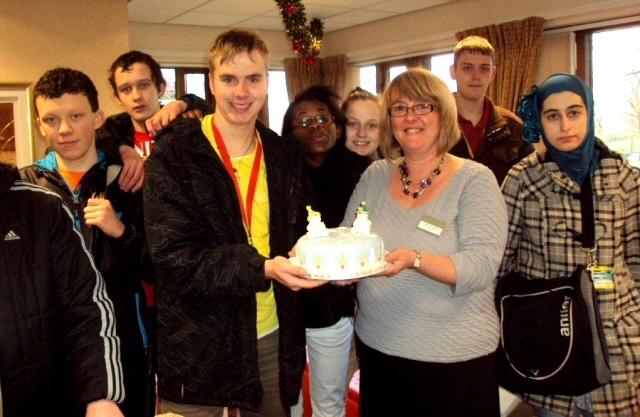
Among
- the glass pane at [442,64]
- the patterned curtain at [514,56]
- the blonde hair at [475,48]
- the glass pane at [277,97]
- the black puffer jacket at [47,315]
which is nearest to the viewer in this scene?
the black puffer jacket at [47,315]

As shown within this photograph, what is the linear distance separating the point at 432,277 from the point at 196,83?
7.61 metres

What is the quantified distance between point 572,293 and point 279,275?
3.47 ft

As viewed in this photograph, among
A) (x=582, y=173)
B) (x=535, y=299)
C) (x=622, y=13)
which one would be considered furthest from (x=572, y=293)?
(x=622, y=13)

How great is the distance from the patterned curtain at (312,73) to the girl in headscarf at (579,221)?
6856 mm

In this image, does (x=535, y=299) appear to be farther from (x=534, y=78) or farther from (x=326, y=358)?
(x=534, y=78)

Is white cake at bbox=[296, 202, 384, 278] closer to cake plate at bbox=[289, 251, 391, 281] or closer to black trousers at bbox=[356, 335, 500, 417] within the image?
cake plate at bbox=[289, 251, 391, 281]

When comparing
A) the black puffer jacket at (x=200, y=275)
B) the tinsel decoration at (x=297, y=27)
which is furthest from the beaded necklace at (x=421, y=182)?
the tinsel decoration at (x=297, y=27)

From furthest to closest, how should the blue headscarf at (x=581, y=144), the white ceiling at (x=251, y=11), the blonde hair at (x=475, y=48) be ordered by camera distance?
the white ceiling at (x=251, y=11) → the blonde hair at (x=475, y=48) → the blue headscarf at (x=581, y=144)

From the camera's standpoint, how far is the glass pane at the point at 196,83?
8.48 meters

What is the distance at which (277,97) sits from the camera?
30.3 ft

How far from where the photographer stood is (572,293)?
191cm

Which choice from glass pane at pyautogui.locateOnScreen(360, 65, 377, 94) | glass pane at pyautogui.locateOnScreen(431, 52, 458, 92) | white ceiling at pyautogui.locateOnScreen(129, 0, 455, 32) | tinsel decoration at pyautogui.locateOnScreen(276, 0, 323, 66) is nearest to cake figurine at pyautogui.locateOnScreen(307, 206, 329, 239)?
tinsel decoration at pyautogui.locateOnScreen(276, 0, 323, 66)

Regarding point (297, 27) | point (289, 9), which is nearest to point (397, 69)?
point (297, 27)

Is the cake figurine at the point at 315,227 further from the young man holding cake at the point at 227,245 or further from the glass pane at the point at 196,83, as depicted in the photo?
the glass pane at the point at 196,83
